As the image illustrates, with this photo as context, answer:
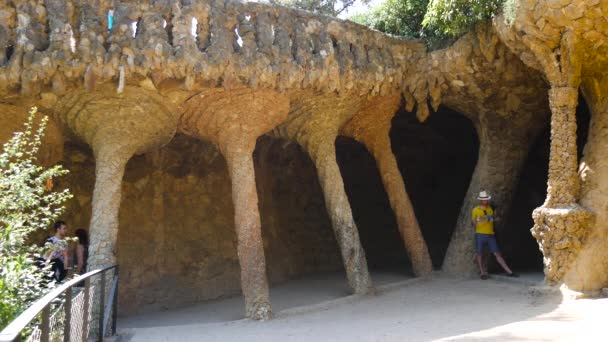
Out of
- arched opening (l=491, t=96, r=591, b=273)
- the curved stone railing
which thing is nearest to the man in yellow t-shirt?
arched opening (l=491, t=96, r=591, b=273)

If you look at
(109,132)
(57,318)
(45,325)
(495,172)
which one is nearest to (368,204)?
(495,172)

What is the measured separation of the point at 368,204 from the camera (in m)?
11.4

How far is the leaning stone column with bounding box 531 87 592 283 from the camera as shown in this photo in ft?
20.0

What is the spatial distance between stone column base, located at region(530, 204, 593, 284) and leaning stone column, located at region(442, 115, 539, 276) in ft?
5.55

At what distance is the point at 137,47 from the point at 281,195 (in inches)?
189

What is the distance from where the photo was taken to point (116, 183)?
20.5 feet

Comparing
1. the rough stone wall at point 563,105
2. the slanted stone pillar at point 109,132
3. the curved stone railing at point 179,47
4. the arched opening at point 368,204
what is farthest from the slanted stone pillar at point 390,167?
the slanted stone pillar at point 109,132

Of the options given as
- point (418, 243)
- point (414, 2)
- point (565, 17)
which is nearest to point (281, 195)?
point (418, 243)

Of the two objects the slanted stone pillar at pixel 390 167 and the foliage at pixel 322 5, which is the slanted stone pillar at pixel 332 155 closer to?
the slanted stone pillar at pixel 390 167

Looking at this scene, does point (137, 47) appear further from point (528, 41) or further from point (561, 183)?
point (561, 183)

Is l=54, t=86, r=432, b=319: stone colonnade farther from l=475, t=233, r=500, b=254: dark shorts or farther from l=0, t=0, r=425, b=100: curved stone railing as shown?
l=475, t=233, r=500, b=254: dark shorts

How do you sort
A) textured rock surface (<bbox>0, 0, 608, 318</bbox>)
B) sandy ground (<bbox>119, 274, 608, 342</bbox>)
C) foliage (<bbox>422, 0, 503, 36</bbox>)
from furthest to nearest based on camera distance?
foliage (<bbox>422, 0, 503, 36</bbox>), textured rock surface (<bbox>0, 0, 608, 318</bbox>), sandy ground (<bbox>119, 274, 608, 342</bbox>)

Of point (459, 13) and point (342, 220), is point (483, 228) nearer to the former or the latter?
point (342, 220)

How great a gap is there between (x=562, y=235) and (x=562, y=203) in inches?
15.1
